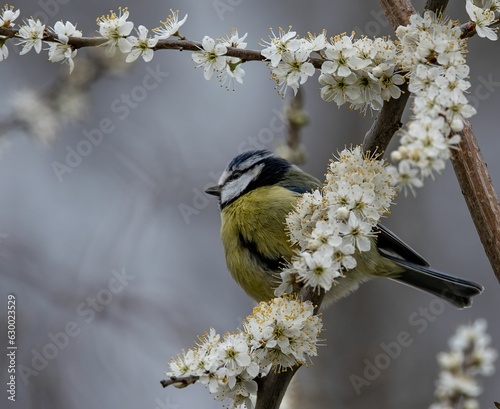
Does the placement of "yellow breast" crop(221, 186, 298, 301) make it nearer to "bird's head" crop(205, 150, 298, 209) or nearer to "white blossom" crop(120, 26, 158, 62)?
"bird's head" crop(205, 150, 298, 209)

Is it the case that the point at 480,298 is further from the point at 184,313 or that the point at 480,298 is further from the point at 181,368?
the point at 181,368

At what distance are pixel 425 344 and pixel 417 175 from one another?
13.0 feet

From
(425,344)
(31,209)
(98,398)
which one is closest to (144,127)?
(31,209)

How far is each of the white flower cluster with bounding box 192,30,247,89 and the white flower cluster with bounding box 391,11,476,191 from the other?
0.44 metres

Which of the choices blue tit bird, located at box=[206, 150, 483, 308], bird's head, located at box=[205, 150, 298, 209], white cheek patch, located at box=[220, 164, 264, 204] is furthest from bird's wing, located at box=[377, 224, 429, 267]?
white cheek patch, located at box=[220, 164, 264, 204]

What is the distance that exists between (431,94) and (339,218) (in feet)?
1.23

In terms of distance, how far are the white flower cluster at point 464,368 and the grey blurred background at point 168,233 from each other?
70.7 inches

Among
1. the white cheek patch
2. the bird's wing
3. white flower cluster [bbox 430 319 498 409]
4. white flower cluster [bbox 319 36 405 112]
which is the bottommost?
white flower cluster [bbox 430 319 498 409]

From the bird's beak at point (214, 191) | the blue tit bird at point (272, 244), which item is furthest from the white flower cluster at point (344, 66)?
the bird's beak at point (214, 191)

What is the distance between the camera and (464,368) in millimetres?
1142

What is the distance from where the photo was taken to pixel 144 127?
18.1 ft

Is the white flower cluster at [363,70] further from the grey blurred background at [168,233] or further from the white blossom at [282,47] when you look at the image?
the grey blurred background at [168,233]

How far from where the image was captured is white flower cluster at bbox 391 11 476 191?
1.43 m

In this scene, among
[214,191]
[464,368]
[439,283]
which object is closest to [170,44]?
[464,368]
